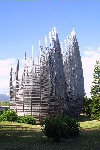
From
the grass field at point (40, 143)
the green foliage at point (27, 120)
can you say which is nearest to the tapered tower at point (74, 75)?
the green foliage at point (27, 120)

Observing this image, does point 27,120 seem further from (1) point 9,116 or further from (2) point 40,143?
(2) point 40,143

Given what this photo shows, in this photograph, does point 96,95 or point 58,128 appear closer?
point 58,128

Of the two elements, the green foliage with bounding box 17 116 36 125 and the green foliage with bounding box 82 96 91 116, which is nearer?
the green foliage with bounding box 17 116 36 125

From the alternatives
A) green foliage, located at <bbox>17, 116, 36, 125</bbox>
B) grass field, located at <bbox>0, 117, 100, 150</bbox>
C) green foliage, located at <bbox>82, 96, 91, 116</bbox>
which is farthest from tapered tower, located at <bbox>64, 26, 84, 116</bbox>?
grass field, located at <bbox>0, 117, 100, 150</bbox>

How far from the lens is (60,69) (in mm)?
43844

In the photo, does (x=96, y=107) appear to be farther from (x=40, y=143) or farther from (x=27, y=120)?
(x=40, y=143)

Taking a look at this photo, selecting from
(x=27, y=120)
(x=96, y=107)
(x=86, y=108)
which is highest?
(x=86, y=108)

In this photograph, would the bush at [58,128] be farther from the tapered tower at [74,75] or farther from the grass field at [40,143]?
the tapered tower at [74,75]

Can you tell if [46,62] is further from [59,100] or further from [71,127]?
[71,127]

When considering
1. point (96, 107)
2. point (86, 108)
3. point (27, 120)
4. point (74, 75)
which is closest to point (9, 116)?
point (27, 120)

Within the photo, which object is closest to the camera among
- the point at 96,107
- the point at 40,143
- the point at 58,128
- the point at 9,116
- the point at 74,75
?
the point at 40,143

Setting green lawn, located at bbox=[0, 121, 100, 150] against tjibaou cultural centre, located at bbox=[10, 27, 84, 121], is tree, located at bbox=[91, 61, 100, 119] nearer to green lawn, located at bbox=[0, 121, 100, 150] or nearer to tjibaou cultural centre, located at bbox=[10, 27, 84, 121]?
tjibaou cultural centre, located at bbox=[10, 27, 84, 121]

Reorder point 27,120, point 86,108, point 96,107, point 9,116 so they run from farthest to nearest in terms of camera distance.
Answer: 1. point 86,108
2. point 96,107
3. point 9,116
4. point 27,120

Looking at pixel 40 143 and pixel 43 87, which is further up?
pixel 43 87
